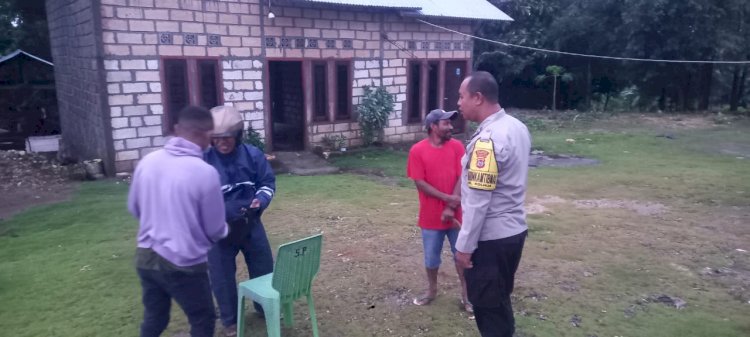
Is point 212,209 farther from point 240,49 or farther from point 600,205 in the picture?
point 240,49

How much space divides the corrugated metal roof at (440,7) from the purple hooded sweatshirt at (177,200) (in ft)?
28.3

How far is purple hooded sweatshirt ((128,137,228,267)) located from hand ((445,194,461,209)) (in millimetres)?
1726

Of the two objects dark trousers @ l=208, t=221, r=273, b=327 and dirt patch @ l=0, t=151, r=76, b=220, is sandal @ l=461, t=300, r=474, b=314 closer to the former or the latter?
dark trousers @ l=208, t=221, r=273, b=327

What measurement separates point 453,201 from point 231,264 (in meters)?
1.66

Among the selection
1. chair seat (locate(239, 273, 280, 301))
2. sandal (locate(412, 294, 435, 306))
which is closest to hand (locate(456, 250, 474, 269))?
chair seat (locate(239, 273, 280, 301))

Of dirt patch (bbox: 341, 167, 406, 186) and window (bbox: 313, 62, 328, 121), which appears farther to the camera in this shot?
window (bbox: 313, 62, 328, 121)

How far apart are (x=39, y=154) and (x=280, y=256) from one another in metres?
12.7

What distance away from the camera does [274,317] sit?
3408mm

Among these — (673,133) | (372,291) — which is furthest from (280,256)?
(673,133)

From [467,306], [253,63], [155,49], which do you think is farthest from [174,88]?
[467,306]

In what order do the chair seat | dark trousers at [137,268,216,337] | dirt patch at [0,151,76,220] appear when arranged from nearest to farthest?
dark trousers at [137,268,216,337] → the chair seat → dirt patch at [0,151,76,220]

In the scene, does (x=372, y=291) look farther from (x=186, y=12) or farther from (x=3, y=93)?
(x=3, y=93)

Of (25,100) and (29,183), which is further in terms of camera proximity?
(25,100)

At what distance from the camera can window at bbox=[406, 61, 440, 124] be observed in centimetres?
1361
